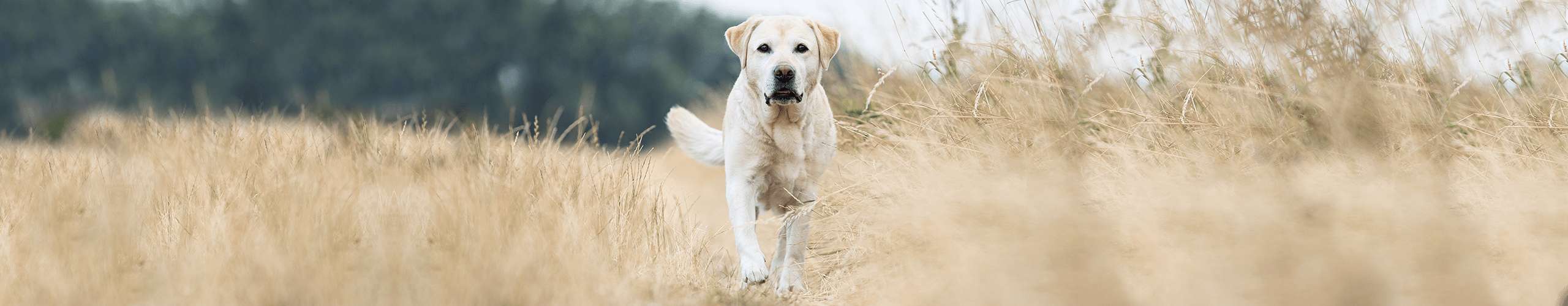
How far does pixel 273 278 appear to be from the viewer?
356 cm

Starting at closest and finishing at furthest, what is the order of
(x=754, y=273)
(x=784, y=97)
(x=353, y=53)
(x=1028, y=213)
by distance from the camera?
(x=1028, y=213), (x=754, y=273), (x=784, y=97), (x=353, y=53)

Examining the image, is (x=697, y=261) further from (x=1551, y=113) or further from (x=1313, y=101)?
(x=1551, y=113)

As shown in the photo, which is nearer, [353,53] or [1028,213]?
[1028,213]

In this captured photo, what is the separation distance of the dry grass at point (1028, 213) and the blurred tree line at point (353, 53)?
61.6 feet

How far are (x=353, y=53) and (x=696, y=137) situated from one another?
22179 mm

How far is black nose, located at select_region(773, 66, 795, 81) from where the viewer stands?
14.8 feet

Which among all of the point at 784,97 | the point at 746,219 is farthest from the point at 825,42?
the point at 746,219

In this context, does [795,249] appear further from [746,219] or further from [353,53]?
[353,53]

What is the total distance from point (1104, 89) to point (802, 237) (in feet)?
4.75

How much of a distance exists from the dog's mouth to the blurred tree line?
62.2 ft

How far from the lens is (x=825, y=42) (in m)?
4.93

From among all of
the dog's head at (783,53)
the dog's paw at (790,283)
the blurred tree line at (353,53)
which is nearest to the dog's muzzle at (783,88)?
A: the dog's head at (783,53)

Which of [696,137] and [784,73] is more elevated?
[784,73]

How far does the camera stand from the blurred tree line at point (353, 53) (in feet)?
80.7
